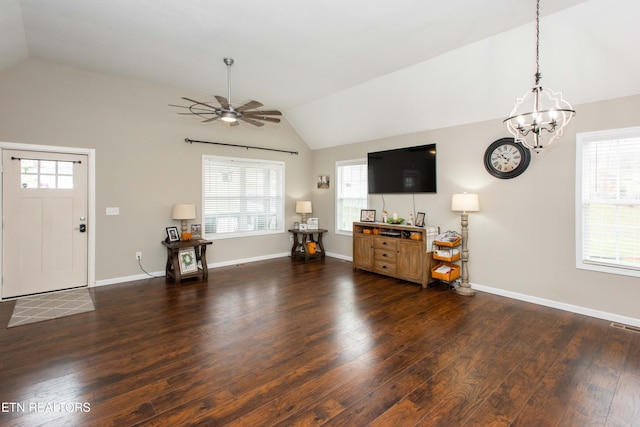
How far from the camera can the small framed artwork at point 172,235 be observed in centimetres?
522

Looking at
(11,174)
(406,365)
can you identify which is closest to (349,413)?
(406,365)

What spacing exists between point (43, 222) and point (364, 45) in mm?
4972

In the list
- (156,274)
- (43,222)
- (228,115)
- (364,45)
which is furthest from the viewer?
(156,274)

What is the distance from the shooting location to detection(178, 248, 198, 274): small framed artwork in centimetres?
503

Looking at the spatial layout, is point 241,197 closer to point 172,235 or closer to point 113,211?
point 172,235

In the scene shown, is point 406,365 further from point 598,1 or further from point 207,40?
point 207,40

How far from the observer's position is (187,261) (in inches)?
201

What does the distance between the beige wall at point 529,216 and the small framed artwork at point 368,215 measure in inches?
38.6

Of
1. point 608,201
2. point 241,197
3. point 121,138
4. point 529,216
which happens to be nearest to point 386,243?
point 529,216

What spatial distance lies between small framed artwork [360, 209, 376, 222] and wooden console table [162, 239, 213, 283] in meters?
2.98

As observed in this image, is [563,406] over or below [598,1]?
below

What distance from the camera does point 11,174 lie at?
13.5 feet

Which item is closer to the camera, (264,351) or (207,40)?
(264,351)

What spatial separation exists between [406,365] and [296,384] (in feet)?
3.04
